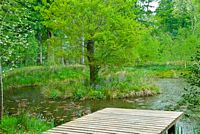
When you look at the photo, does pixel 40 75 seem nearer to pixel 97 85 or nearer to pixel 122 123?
pixel 97 85

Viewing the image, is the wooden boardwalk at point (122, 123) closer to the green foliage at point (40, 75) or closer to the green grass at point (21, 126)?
the green grass at point (21, 126)

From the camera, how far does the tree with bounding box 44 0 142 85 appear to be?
632 inches

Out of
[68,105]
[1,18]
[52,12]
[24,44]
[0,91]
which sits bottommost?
[68,105]

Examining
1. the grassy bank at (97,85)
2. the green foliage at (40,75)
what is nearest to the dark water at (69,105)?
the grassy bank at (97,85)

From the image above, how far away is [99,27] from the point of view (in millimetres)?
16578

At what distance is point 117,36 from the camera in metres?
16.4

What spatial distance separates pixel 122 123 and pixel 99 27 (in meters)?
10.8

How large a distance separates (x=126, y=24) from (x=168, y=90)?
453 centimetres

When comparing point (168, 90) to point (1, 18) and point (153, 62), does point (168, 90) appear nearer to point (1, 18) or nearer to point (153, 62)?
point (1, 18)

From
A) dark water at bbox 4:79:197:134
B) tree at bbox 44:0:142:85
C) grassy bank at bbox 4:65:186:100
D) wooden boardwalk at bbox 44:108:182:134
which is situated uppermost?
tree at bbox 44:0:142:85

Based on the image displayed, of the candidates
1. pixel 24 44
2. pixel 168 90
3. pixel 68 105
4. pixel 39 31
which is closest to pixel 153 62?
pixel 39 31

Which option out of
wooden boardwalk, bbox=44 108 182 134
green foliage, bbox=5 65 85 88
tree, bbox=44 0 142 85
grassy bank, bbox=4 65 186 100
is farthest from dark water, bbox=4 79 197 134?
green foliage, bbox=5 65 85 88

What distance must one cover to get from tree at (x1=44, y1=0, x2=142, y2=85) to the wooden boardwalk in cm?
878

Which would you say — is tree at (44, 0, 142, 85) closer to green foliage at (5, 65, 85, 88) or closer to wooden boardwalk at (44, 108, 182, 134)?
green foliage at (5, 65, 85, 88)
